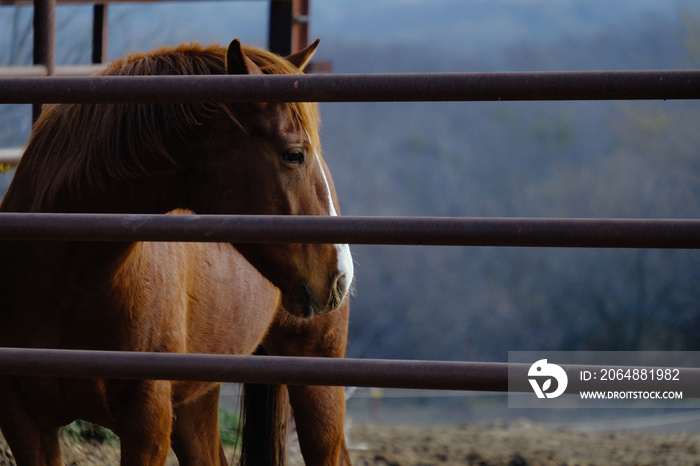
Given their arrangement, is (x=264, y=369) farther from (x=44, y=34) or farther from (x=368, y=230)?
(x=44, y=34)

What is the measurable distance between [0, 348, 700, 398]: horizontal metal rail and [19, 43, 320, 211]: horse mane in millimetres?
763

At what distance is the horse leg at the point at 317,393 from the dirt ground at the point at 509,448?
1289 mm

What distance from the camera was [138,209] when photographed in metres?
2.05

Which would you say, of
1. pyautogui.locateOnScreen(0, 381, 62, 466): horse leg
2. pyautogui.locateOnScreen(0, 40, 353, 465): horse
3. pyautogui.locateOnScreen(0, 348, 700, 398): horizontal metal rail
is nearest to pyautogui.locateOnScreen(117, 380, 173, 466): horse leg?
pyautogui.locateOnScreen(0, 40, 353, 465): horse

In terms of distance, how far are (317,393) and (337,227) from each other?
2035mm

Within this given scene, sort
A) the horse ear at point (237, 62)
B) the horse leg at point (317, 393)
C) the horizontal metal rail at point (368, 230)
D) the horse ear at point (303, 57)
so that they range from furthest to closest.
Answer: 1. the horse leg at point (317, 393)
2. the horse ear at point (303, 57)
3. the horse ear at point (237, 62)
4. the horizontal metal rail at point (368, 230)

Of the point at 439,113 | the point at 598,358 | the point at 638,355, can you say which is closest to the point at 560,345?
the point at 598,358

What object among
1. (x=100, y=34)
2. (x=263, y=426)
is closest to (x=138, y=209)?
(x=263, y=426)

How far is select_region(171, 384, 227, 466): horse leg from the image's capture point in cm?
329

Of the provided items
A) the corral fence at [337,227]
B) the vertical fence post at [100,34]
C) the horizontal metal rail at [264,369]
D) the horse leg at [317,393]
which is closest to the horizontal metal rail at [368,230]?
the corral fence at [337,227]

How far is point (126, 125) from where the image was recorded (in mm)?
2002

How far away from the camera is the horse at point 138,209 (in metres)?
1.96

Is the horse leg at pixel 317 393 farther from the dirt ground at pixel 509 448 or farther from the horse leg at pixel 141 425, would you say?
the dirt ground at pixel 509 448

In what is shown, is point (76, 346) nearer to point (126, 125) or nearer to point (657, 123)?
point (126, 125)
